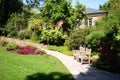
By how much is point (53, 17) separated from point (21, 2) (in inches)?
653

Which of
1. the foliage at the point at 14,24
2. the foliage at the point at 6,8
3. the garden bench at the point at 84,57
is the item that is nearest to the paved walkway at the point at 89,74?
the garden bench at the point at 84,57

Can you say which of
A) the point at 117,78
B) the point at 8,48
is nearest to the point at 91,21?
the point at 8,48

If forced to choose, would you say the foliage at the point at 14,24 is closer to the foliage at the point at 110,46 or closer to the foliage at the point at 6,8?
the foliage at the point at 6,8

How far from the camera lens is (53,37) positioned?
2520cm

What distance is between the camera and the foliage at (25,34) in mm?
33438

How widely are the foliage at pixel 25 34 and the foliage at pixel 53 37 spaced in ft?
26.8

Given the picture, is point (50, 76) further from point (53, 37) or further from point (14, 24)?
point (14, 24)

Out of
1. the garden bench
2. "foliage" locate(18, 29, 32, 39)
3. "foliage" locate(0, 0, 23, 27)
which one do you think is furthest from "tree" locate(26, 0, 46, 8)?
the garden bench

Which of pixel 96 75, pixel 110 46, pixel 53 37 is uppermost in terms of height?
pixel 53 37

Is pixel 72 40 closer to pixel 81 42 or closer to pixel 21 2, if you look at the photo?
pixel 81 42

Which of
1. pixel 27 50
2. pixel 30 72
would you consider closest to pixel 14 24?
pixel 27 50

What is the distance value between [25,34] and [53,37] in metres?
9.66

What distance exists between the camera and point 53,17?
29219 mm

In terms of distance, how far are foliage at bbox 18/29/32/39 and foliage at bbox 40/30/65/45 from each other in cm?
817
